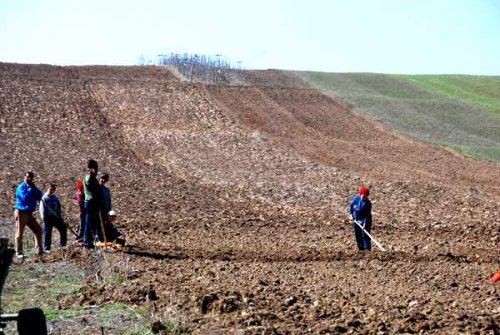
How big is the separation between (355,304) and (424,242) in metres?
8.48

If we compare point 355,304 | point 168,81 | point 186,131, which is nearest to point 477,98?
point 168,81

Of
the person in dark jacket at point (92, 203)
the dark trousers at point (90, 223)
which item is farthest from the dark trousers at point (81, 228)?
the person in dark jacket at point (92, 203)

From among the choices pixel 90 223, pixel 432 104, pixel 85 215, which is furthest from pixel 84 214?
pixel 432 104

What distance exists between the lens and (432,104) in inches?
2098

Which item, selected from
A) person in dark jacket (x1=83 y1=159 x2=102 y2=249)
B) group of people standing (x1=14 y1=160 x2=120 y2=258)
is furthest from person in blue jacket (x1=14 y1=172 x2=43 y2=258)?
person in dark jacket (x1=83 y1=159 x2=102 y2=249)

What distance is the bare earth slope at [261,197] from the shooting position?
10477mm

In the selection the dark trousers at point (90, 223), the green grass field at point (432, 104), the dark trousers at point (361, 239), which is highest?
the green grass field at point (432, 104)

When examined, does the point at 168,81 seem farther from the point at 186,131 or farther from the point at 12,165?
the point at 12,165

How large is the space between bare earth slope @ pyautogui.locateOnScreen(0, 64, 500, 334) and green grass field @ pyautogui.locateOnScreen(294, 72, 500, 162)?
85.5 inches

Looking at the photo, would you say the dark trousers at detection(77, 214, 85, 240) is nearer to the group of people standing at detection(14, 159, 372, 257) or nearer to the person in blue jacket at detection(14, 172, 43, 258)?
the group of people standing at detection(14, 159, 372, 257)

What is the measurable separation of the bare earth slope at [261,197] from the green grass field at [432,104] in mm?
2171

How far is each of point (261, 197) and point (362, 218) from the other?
27.4 feet

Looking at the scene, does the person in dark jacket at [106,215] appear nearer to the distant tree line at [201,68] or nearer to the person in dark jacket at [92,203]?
the person in dark jacket at [92,203]

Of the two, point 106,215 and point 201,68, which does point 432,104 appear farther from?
point 106,215
